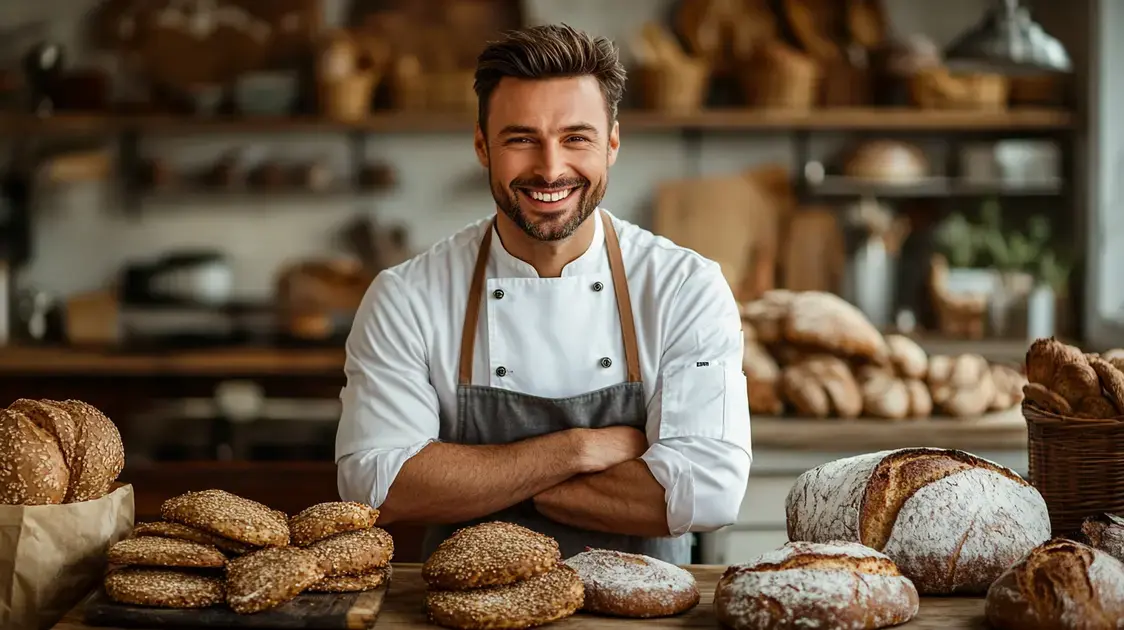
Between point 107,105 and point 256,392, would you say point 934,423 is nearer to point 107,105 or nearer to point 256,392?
point 256,392

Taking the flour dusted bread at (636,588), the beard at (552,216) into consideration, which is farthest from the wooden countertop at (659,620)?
the beard at (552,216)

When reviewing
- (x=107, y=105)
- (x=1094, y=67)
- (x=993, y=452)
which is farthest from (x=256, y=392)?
(x=1094, y=67)

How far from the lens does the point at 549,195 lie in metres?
1.95

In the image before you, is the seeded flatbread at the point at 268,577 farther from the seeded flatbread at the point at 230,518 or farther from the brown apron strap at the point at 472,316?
the brown apron strap at the point at 472,316

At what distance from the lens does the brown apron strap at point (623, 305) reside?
6.80 ft

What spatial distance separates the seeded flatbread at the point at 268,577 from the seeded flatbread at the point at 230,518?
0.02m

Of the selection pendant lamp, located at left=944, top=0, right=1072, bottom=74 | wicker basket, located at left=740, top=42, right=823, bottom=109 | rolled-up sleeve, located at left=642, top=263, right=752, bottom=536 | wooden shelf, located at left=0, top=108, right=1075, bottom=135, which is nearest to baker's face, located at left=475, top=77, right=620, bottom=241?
rolled-up sleeve, located at left=642, top=263, right=752, bottom=536

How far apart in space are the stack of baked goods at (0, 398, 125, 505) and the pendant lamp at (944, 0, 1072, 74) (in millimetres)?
2619

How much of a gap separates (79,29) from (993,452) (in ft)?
13.1

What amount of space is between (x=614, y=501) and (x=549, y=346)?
317mm

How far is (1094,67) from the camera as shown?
15.2 feet

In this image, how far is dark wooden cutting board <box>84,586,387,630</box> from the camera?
4.40 ft

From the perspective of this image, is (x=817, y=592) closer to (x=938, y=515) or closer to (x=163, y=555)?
(x=938, y=515)

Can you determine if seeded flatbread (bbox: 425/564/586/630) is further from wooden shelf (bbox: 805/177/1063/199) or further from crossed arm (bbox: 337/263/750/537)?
wooden shelf (bbox: 805/177/1063/199)
